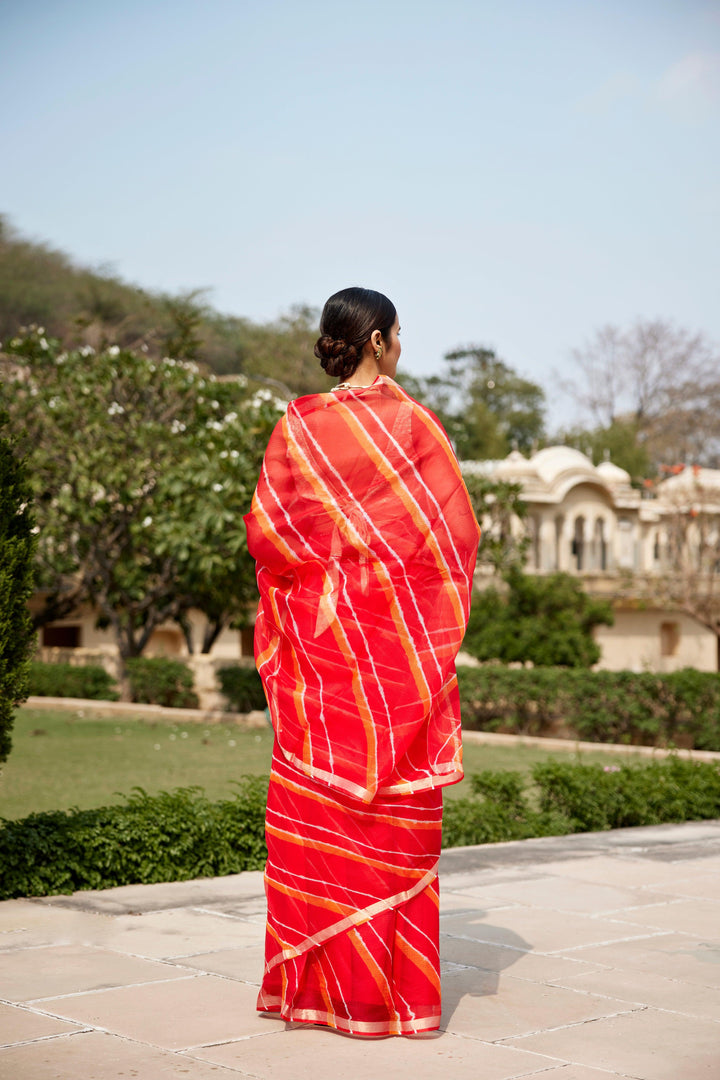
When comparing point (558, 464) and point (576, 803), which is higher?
point (558, 464)

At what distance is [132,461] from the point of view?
673 inches

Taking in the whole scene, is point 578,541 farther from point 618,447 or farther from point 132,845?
point 132,845

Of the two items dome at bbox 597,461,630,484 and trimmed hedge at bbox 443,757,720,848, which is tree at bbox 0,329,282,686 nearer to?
trimmed hedge at bbox 443,757,720,848

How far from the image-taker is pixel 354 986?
125 inches

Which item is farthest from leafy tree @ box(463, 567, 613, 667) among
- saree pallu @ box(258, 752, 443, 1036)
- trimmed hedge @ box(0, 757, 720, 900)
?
saree pallu @ box(258, 752, 443, 1036)

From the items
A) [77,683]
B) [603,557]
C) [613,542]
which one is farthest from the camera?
[613,542]

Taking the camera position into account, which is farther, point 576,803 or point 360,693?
point 576,803

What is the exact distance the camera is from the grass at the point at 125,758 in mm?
9891

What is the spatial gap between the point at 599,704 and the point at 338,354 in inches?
475

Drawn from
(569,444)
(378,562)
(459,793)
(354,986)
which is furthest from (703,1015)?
(569,444)

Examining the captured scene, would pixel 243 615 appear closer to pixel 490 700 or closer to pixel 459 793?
pixel 490 700

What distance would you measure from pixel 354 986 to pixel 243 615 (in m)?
15.7

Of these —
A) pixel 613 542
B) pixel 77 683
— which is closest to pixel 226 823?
pixel 77 683

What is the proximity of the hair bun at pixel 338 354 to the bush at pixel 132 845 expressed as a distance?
8.56 ft
